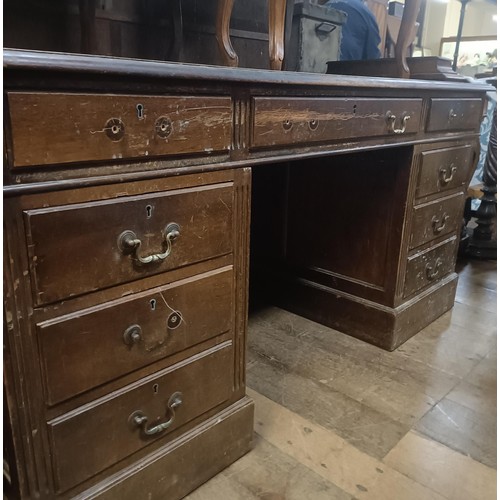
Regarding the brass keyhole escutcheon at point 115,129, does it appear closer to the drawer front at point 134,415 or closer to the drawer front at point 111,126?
the drawer front at point 111,126

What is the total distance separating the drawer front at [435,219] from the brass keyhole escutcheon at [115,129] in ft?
3.75

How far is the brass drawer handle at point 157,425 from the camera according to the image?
3.08ft

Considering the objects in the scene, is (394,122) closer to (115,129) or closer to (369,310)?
(369,310)

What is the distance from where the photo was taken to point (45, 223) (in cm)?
72

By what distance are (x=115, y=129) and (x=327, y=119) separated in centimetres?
57

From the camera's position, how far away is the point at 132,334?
2.91 ft

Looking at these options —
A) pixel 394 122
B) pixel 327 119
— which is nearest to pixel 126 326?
pixel 327 119

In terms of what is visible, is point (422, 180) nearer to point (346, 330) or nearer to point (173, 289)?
point (346, 330)

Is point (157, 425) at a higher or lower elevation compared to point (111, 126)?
lower

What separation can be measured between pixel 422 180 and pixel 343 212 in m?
0.29

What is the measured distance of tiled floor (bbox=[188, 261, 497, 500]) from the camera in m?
1.12

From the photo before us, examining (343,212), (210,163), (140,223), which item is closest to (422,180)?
(343,212)

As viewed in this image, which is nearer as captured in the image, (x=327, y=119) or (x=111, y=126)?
(x=111, y=126)

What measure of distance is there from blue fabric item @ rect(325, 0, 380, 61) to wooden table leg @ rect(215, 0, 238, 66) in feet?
3.95
